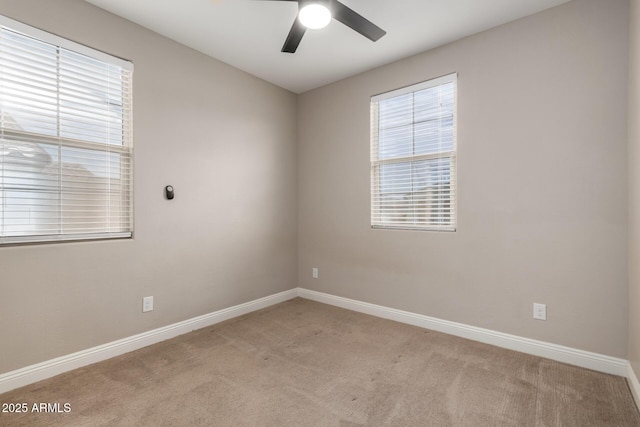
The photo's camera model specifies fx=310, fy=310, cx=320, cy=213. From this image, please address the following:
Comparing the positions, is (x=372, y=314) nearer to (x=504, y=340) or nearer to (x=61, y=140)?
(x=504, y=340)

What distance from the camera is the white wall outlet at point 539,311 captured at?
241cm

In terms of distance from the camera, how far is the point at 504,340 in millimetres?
2574

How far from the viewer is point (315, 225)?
13.0 ft

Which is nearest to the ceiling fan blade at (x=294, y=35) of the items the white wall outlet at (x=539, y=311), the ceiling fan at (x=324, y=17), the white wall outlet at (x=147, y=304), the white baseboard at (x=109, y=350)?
the ceiling fan at (x=324, y=17)

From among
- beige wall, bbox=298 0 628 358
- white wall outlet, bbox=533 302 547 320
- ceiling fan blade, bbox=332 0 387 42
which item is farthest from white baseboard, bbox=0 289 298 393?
ceiling fan blade, bbox=332 0 387 42

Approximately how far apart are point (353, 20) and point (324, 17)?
0.68 feet

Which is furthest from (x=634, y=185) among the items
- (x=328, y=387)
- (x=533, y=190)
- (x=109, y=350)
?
(x=109, y=350)

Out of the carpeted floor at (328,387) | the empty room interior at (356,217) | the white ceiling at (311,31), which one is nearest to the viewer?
the carpeted floor at (328,387)

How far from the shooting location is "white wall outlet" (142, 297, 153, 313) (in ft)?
8.61

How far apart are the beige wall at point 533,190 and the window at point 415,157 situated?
111 mm

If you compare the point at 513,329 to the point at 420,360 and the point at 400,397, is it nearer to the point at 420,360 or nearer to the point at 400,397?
the point at 420,360

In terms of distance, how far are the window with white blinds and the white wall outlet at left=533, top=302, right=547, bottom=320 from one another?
3335mm

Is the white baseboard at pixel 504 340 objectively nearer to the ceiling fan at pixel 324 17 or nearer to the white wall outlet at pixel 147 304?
the white wall outlet at pixel 147 304

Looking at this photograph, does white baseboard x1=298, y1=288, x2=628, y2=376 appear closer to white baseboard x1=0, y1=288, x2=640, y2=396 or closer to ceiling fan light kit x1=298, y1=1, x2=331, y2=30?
white baseboard x1=0, y1=288, x2=640, y2=396
